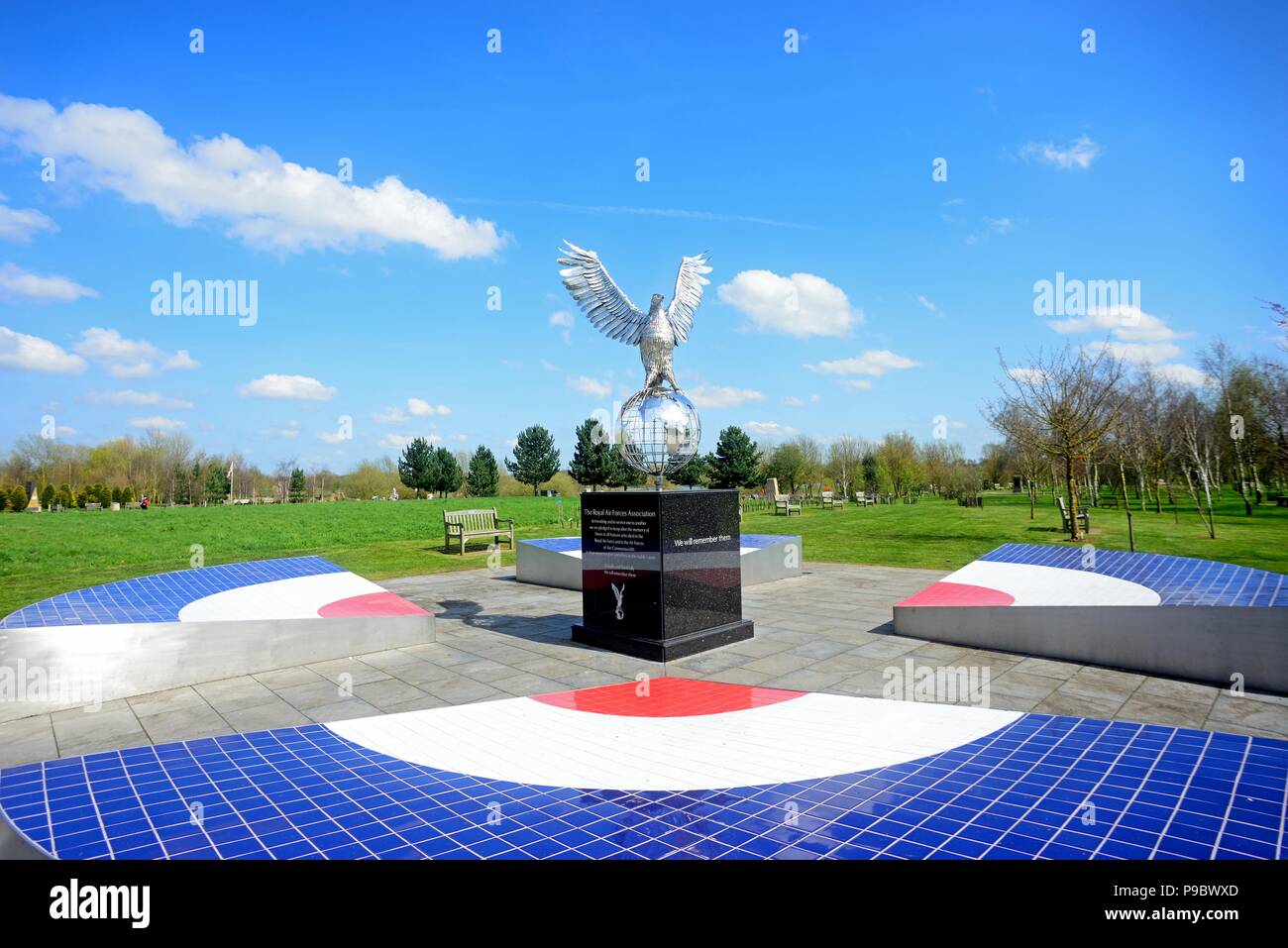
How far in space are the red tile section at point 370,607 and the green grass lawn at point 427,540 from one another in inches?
268

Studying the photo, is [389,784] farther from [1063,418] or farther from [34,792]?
Result: [1063,418]

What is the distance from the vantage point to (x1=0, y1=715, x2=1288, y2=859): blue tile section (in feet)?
9.95

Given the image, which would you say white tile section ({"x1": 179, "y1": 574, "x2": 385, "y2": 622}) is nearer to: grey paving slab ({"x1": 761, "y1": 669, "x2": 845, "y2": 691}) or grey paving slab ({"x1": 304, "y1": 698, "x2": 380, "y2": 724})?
grey paving slab ({"x1": 304, "y1": 698, "x2": 380, "y2": 724})

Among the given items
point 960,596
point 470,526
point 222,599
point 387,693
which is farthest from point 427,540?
point 960,596

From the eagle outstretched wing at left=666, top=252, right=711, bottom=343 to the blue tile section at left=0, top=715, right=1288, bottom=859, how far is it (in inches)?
302

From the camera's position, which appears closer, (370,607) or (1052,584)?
(370,607)

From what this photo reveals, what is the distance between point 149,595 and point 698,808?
998 centimetres

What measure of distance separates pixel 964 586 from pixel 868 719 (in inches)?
250

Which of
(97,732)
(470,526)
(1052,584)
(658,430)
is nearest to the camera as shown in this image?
(97,732)

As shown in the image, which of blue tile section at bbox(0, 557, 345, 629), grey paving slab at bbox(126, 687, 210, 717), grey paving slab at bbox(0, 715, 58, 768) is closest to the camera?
grey paving slab at bbox(0, 715, 58, 768)

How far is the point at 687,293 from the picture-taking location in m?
10.7

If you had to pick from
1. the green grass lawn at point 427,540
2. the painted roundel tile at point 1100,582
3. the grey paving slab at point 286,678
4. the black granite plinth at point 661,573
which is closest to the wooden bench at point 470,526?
the green grass lawn at point 427,540

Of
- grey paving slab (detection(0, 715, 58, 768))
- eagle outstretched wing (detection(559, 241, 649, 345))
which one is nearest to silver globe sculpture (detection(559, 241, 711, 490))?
eagle outstretched wing (detection(559, 241, 649, 345))

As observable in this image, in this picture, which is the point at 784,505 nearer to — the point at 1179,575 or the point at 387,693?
the point at 1179,575
